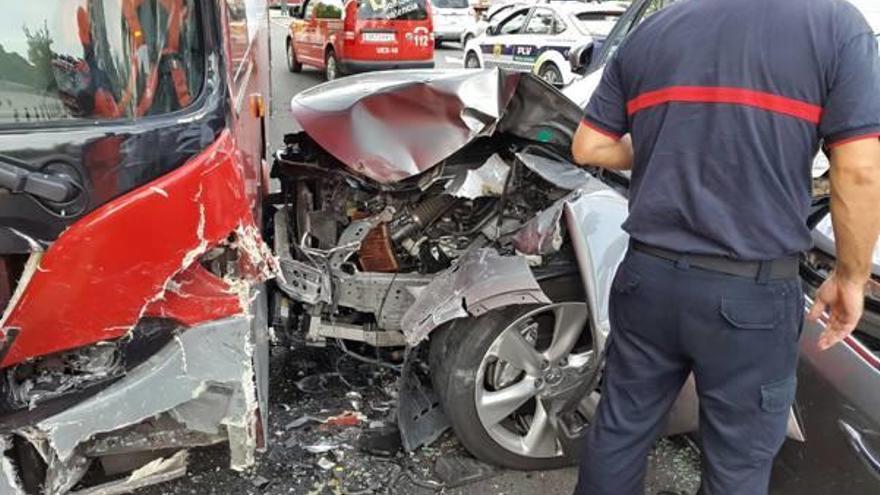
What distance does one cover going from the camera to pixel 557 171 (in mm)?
3045

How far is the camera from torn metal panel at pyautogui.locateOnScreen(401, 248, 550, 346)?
274cm

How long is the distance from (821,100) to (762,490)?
3.44 feet

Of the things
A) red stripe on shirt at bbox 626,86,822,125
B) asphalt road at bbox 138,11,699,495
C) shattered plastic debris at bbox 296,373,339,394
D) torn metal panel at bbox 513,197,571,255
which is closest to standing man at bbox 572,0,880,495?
red stripe on shirt at bbox 626,86,822,125

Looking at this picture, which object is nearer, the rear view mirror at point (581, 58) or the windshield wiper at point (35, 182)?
the windshield wiper at point (35, 182)

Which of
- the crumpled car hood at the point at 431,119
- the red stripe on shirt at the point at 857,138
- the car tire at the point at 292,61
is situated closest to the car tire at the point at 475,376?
the crumpled car hood at the point at 431,119

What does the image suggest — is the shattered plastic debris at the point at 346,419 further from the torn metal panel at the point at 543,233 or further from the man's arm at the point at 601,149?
the man's arm at the point at 601,149

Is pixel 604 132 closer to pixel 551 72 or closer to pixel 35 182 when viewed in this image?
pixel 35 182

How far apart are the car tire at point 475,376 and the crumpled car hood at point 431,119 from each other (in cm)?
62

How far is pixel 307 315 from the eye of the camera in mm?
3229

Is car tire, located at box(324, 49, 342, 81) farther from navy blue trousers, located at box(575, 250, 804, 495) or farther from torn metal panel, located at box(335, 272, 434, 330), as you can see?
navy blue trousers, located at box(575, 250, 804, 495)

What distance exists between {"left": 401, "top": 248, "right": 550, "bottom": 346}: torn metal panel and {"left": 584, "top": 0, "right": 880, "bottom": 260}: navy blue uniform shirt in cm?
72

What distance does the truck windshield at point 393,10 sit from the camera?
1325 cm

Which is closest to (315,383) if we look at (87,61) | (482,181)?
(482,181)

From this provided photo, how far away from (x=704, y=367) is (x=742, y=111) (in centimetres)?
67
